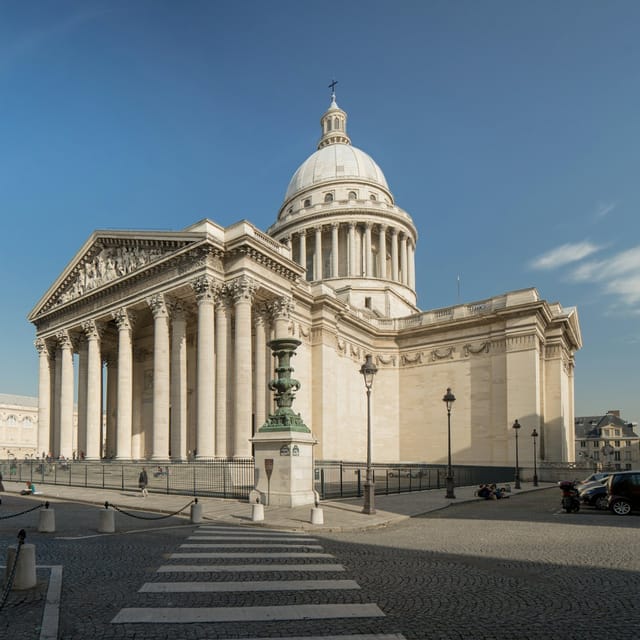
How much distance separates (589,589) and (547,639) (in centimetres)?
300

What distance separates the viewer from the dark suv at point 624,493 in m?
21.0

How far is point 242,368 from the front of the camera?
33.7 m

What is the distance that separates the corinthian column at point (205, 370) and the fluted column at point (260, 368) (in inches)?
205

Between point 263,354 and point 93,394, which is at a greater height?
point 263,354

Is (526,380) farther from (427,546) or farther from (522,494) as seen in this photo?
(427,546)

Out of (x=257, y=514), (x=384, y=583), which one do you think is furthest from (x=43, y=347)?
(x=384, y=583)

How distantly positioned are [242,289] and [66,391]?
21.4 metres

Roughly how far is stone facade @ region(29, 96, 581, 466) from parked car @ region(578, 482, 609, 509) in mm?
18111

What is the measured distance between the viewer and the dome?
2847 inches

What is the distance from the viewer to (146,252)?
3859 cm

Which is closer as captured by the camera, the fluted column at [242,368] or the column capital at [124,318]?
the fluted column at [242,368]

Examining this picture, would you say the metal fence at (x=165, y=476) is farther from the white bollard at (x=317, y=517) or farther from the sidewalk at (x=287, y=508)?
the white bollard at (x=317, y=517)

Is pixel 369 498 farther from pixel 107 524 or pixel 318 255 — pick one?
pixel 318 255

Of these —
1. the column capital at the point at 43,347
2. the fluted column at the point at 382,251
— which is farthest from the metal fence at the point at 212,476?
the fluted column at the point at 382,251
